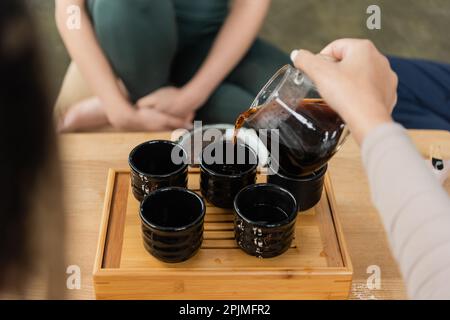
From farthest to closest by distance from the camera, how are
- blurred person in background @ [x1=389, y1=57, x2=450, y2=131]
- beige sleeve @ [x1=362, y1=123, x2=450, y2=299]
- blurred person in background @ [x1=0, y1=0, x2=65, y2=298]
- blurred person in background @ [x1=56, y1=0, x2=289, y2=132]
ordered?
1. blurred person in background @ [x1=56, y1=0, x2=289, y2=132]
2. blurred person in background @ [x1=389, y1=57, x2=450, y2=131]
3. beige sleeve @ [x1=362, y1=123, x2=450, y2=299]
4. blurred person in background @ [x1=0, y1=0, x2=65, y2=298]

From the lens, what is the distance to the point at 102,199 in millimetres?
1078

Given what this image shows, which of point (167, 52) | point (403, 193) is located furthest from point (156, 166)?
point (167, 52)

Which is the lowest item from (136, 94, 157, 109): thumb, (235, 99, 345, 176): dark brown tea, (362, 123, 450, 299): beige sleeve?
(136, 94, 157, 109): thumb

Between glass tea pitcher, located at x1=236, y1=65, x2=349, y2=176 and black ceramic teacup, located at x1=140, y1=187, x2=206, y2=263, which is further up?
glass tea pitcher, located at x1=236, y1=65, x2=349, y2=176

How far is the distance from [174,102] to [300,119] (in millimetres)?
980

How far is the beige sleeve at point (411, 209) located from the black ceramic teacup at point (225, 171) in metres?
0.32

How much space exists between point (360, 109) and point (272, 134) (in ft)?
0.59

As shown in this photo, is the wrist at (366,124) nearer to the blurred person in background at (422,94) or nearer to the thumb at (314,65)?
the thumb at (314,65)

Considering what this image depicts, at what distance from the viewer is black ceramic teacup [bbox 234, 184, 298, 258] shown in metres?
0.85

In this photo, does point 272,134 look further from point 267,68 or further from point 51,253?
point 267,68

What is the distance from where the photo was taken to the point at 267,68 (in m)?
1.79

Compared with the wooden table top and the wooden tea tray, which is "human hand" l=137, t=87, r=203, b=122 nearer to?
the wooden table top

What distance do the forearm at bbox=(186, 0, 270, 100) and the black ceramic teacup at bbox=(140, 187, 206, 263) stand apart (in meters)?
0.89

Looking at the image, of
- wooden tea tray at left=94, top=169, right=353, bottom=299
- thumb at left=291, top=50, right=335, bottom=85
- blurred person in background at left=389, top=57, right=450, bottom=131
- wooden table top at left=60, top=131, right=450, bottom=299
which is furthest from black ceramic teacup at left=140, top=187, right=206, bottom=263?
blurred person in background at left=389, top=57, right=450, bottom=131
